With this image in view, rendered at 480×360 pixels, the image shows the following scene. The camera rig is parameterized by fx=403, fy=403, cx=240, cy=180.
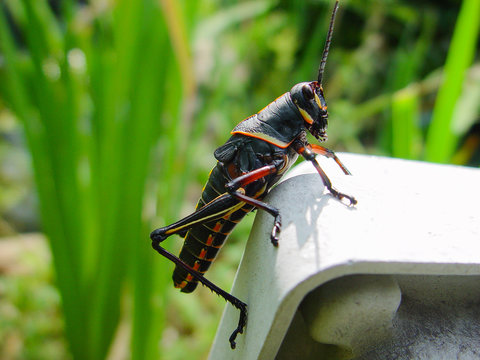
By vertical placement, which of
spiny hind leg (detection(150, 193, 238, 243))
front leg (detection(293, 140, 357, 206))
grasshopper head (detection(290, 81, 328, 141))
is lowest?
front leg (detection(293, 140, 357, 206))

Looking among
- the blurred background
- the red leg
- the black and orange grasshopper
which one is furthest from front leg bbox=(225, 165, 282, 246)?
the blurred background

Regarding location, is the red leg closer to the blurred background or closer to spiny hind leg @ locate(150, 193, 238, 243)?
spiny hind leg @ locate(150, 193, 238, 243)

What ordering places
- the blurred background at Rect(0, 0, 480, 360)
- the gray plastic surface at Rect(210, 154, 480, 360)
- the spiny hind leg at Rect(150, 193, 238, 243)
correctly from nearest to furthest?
1. the gray plastic surface at Rect(210, 154, 480, 360)
2. the spiny hind leg at Rect(150, 193, 238, 243)
3. the blurred background at Rect(0, 0, 480, 360)

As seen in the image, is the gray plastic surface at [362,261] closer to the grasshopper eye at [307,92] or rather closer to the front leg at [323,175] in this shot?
the front leg at [323,175]

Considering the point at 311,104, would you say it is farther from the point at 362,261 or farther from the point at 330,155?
the point at 362,261

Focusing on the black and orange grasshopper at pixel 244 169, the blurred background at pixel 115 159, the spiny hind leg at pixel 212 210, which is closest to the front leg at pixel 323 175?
the black and orange grasshopper at pixel 244 169

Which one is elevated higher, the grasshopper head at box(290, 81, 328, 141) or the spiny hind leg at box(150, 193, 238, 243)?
the grasshopper head at box(290, 81, 328, 141)

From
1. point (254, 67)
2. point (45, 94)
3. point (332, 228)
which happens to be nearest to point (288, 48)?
point (254, 67)

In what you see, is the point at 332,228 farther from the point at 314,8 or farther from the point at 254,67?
the point at 314,8

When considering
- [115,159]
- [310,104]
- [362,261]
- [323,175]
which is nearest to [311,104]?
[310,104]
